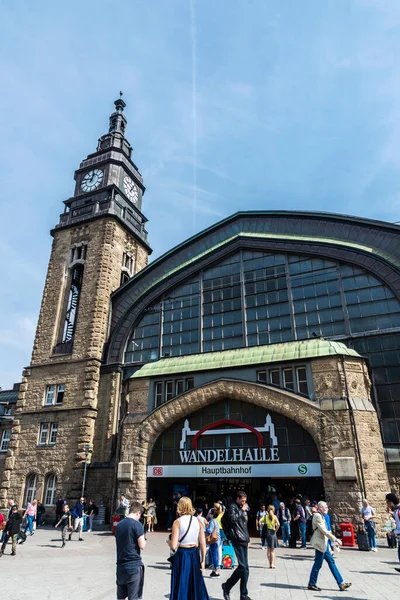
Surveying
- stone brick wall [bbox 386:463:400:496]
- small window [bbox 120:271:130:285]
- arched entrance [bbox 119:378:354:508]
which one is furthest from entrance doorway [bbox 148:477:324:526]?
small window [bbox 120:271:130:285]

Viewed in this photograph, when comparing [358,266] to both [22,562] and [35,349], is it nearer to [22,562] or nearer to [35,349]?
[22,562]

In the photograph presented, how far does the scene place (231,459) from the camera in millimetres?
18875

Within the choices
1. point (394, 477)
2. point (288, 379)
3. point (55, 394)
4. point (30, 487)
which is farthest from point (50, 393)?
point (394, 477)

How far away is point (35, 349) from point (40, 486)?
985 cm

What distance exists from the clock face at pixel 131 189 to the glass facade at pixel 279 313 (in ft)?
46.3

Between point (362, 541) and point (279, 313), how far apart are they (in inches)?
525

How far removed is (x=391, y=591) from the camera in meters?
8.05

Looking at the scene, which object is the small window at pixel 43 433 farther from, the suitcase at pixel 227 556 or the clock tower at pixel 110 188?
the suitcase at pixel 227 556

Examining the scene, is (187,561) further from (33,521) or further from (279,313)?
(279,313)

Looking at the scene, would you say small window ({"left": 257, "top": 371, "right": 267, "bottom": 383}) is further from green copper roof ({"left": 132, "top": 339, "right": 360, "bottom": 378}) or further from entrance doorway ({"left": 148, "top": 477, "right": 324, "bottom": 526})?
entrance doorway ({"left": 148, "top": 477, "right": 324, "bottom": 526})

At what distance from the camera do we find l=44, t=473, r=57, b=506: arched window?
81.4 feet

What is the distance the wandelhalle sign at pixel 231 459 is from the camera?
17.7 meters

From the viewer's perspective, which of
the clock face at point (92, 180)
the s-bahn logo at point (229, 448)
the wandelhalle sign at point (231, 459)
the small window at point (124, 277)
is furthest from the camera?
the clock face at point (92, 180)

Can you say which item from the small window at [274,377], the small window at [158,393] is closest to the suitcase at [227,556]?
the small window at [274,377]
